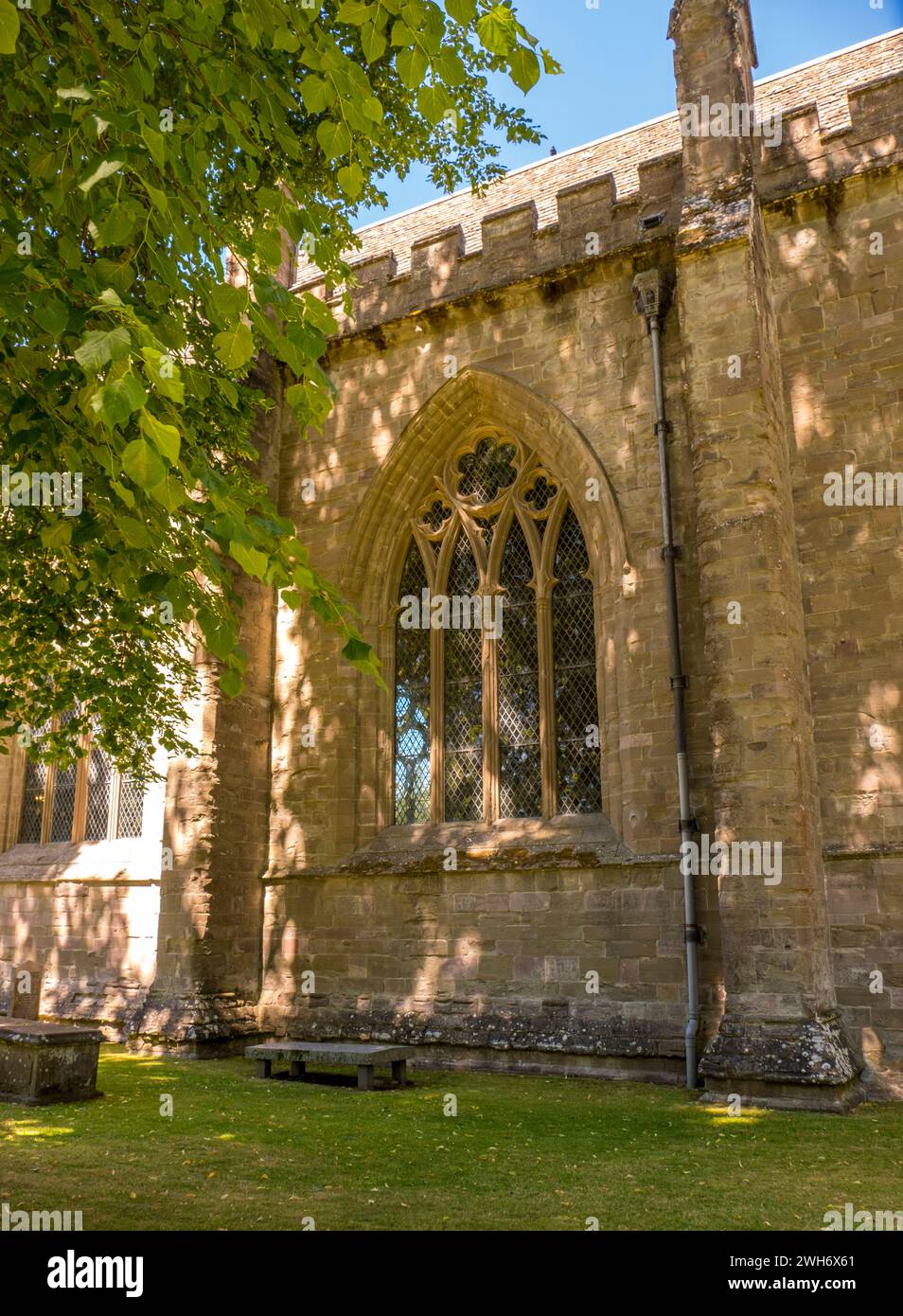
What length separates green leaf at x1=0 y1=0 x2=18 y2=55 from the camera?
9.16ft

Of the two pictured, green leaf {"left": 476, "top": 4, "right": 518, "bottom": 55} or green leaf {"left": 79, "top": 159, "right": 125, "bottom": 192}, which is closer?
green leaf {"left": 79, "top": 159, "right": 125, "bottom": 192}

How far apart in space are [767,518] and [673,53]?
5106 millimetres

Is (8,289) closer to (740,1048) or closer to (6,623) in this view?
(6,623)

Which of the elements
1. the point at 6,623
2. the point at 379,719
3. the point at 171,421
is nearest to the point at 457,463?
the point at 379,719

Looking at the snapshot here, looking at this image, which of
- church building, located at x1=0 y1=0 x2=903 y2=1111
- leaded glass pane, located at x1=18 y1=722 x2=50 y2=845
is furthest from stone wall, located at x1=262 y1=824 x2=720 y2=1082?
leaded glass pane, located at x1=18 y1=722 x2=50 y2=845

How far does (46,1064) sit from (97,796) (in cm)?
646

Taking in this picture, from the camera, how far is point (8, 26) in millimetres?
2811

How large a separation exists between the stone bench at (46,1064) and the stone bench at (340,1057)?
5.03 ft

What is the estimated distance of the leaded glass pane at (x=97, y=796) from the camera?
1349 cm

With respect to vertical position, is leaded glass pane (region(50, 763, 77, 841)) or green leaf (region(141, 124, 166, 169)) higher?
green leaf (region(141, 124, 166, 169))

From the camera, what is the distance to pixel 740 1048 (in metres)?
7.48

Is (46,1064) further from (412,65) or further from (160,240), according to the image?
(412,65)

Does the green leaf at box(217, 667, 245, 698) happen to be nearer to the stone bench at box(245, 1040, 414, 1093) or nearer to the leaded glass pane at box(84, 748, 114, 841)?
the stone bench at box(245, 1040, 414, 1093)

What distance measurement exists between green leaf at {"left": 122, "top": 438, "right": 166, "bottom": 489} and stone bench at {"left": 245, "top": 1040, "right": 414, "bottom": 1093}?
675 cm
